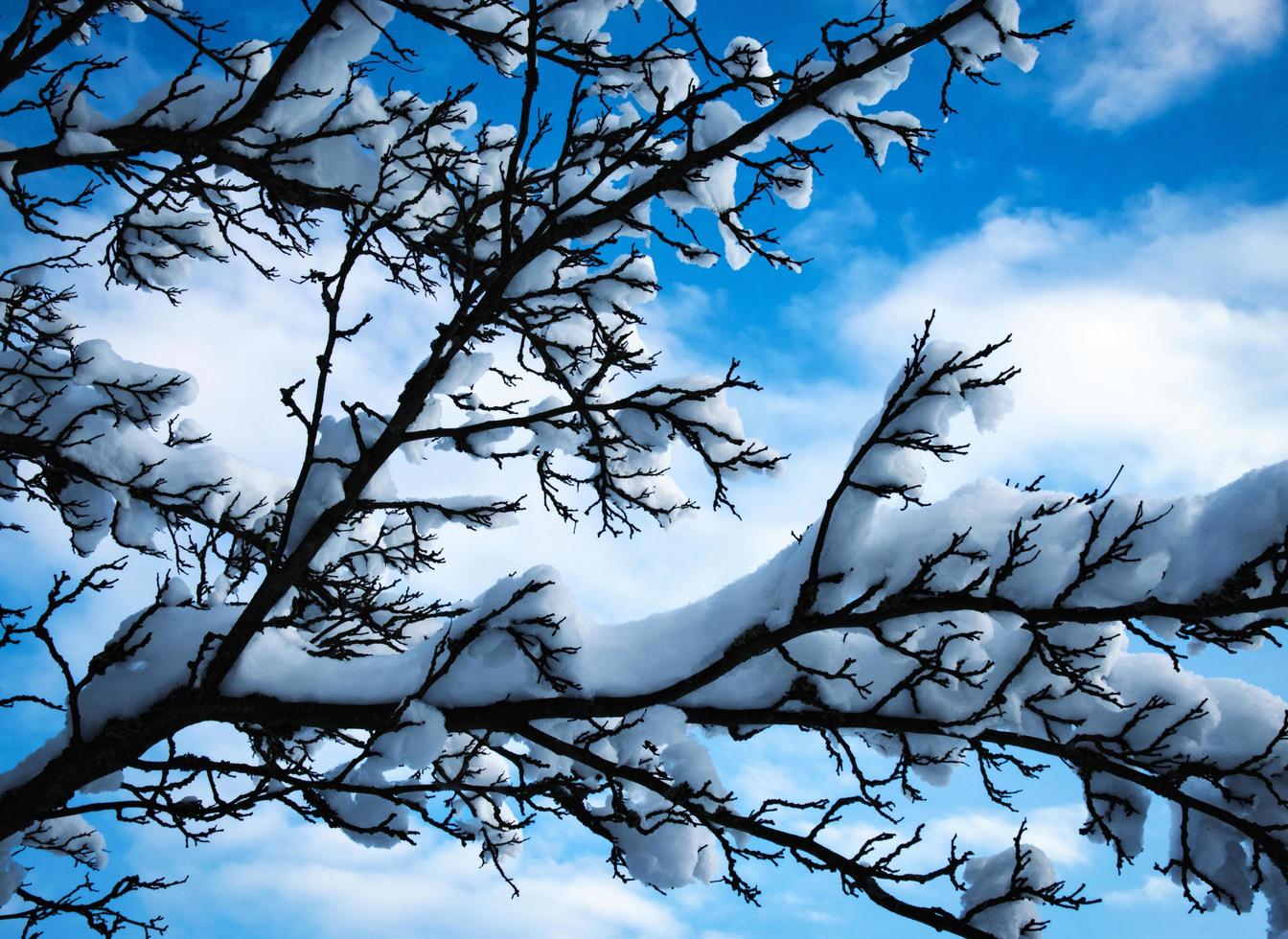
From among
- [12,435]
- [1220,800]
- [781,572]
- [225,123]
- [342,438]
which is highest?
[225,123]

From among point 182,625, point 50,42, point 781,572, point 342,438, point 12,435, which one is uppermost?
point 50,42

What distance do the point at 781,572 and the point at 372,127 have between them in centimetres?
368

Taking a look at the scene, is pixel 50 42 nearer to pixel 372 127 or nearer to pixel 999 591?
pixel 372 127

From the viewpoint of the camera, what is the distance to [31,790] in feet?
11.6

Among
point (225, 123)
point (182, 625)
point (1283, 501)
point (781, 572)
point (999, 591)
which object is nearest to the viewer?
point (1283, 501)

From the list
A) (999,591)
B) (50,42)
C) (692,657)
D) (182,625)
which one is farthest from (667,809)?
(50,42)

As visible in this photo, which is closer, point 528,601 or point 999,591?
point 999,591

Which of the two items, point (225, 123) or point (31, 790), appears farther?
point (225, 123)

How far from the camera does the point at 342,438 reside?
357cm

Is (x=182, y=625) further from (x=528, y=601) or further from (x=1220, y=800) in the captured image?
(x=1220, y=800)

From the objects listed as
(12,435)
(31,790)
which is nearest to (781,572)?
(31,790)

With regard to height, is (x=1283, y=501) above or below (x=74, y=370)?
below

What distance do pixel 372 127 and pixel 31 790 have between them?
387 centimetres

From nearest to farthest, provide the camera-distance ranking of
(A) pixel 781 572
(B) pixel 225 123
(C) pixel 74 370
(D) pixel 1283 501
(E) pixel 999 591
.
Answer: (D) pixel 1283 501, (E) pixel 999 591, (A) pixel 781 572, (B) pixel 225 123, (C) pixel 74 370
